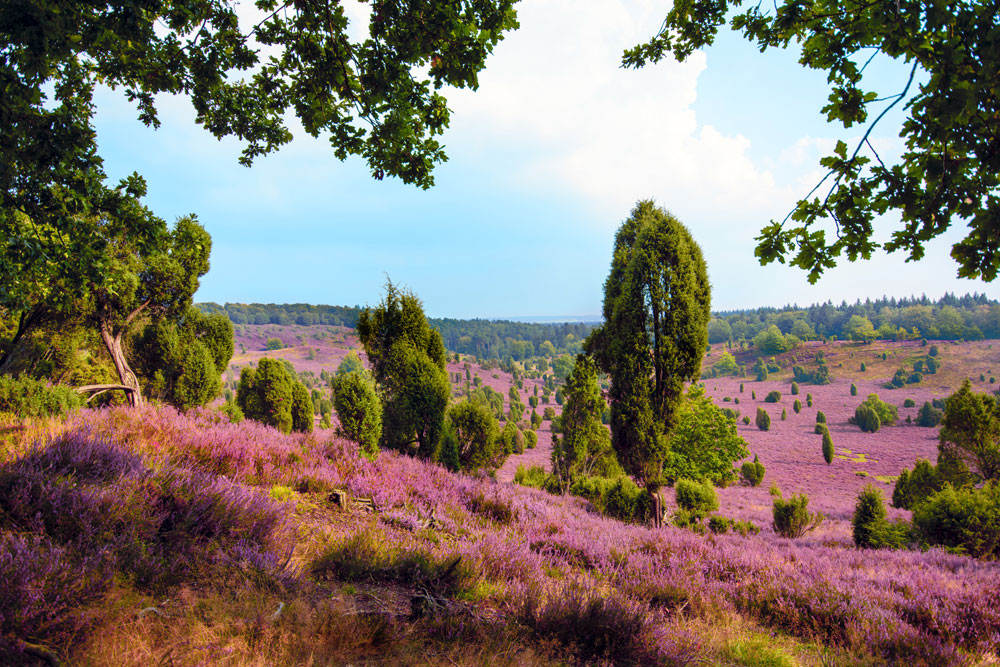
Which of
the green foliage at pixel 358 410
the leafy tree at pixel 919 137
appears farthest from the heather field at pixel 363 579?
the green foliage at pixel 358 410

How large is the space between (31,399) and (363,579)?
664 centimetres

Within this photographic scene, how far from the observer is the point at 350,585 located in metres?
2.97

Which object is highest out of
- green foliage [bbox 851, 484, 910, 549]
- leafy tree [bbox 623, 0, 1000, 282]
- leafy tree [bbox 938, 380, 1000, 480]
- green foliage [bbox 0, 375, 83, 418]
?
leafy tree [bbox 623, 0, 1000, 282]

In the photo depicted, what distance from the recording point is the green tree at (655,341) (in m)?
11.4

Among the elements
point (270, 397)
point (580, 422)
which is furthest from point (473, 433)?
point (270, 397)

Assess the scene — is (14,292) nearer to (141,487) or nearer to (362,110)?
(141,487)

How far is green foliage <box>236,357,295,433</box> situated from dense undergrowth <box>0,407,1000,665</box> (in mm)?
18596

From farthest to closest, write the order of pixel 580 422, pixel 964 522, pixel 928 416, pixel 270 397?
pixel 928 416 → pixel 270 397 → pixel 580 422 → pixel 964 522

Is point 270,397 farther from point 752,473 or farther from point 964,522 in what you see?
point 752,473

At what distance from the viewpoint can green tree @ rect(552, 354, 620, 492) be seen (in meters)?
18.3

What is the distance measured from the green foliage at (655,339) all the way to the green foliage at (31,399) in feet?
38.6

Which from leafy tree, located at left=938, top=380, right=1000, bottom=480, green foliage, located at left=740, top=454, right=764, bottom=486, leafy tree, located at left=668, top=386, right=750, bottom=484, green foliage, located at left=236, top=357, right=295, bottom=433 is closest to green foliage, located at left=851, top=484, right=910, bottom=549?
leafy tree, located at left=938, top=380, right=1000, bottom=480

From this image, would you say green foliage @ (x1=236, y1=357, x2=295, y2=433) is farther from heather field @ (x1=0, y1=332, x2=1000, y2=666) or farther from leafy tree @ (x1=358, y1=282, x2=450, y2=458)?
heather field @ (x1=0, y1=332, x2=1000, y2=666)

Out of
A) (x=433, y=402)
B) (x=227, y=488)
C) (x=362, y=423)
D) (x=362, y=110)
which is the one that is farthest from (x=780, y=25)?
(x=362, y=423)
